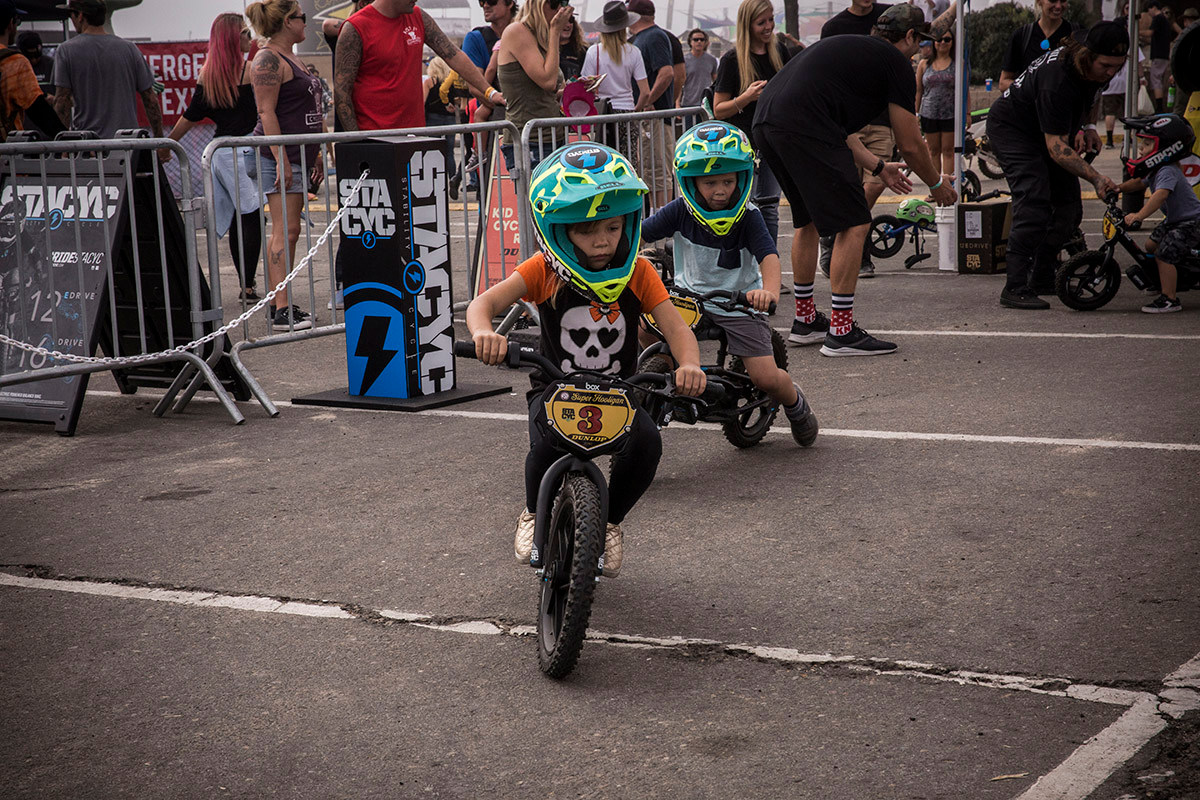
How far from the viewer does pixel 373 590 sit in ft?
14.6

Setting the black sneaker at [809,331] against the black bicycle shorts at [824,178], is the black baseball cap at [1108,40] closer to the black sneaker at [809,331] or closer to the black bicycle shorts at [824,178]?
the black bicycle shorts at [824,178]

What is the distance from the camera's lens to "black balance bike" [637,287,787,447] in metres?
5.70

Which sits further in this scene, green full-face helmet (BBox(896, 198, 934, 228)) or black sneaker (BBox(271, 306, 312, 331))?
green full-face helmet (BBox(896, 198, 934, 228))

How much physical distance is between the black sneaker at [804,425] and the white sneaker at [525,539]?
2.08m

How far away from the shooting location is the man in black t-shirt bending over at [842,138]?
8242 millimetres

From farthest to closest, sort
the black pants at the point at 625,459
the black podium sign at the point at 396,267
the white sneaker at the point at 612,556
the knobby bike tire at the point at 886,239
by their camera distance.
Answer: the knobby bike tire at the point at 886,239
the black podium sign at the point at 396,267
the white sneaker at the point at 612,556
the black pants at the point at 625,459

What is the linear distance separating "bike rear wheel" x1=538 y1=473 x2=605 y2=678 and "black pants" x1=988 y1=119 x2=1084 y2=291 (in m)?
6.65

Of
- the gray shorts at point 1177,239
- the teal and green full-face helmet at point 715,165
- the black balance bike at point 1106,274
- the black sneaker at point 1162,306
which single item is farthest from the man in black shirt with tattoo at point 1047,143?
the teal and green full-face helmet at point 715,165

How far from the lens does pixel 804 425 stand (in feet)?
20.0

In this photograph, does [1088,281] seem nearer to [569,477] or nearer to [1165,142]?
[1165,142]

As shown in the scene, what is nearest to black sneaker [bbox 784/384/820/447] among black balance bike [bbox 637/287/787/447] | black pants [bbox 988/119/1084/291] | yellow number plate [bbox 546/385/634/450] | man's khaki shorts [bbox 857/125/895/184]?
black balance bike [bbox 637/287/787/447]

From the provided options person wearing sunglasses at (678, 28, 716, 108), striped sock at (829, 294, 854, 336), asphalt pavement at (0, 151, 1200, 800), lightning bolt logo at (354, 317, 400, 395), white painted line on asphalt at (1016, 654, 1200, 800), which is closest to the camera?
white painted line on asphalt at (1016, 654, 1200, 800)

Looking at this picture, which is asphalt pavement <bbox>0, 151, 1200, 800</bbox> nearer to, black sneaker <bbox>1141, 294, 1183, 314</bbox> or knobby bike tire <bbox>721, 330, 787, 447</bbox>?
knobby bike tire <bbox>721, 330, 787, 447</bbox>

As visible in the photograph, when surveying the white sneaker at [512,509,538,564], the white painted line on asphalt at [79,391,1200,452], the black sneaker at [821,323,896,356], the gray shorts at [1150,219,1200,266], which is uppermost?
the gray shorts at [1150,219,1200,266]
